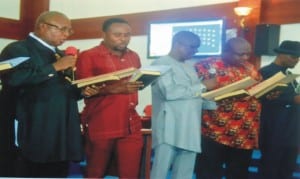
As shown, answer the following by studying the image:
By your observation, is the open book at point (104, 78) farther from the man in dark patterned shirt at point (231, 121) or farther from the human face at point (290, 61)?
the human face at point (290, 61)

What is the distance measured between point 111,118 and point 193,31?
0.44 m

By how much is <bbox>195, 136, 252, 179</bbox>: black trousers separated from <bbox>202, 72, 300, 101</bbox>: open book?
235mm

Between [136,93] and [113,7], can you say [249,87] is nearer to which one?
[136,93]

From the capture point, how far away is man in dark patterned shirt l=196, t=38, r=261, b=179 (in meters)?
1.68

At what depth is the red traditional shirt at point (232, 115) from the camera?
168 cm

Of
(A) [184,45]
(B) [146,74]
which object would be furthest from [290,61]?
(B) [146,74]

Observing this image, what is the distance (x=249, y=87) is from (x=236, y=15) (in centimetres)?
35

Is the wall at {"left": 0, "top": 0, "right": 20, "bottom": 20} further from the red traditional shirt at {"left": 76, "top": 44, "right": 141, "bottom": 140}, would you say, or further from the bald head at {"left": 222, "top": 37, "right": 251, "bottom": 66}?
the bald head at {"left": 222, "top": 37, "right": 251, "bottom": 66}

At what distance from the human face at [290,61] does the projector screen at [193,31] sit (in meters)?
0.23

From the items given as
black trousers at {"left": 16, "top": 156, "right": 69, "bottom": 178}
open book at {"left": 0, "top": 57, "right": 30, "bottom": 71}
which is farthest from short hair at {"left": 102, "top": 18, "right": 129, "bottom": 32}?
black trousers at {"left": 16, "top": 156, "right": 69, "bottom": 178}

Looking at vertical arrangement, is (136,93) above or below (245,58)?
below

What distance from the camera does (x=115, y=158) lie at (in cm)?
161

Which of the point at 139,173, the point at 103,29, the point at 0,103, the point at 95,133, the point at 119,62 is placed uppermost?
the point at 103,29

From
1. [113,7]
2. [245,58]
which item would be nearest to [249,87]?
[245,58]
